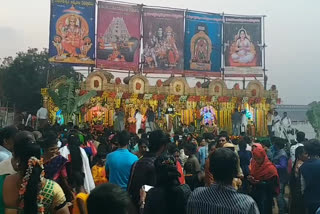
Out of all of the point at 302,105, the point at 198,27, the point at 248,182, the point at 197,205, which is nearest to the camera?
the point at 197,205

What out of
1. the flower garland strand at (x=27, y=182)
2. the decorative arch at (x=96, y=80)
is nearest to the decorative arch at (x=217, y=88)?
the decorative arch at (x=96, y=80)

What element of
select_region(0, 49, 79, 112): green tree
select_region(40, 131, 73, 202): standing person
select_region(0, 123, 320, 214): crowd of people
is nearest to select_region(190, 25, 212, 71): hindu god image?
select_region(0, 49, 79, 112): green tree

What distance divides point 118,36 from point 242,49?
894 cm

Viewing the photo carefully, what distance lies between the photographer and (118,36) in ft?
78.6

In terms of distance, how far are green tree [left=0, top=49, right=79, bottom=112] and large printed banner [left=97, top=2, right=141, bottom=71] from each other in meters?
9.80

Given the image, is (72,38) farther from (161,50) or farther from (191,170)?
(191,170)

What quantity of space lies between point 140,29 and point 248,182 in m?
19.6

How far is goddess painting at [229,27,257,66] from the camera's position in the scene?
27.2 metres

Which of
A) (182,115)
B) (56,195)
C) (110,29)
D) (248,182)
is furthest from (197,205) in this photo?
(110,29)

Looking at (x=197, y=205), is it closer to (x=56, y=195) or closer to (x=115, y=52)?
(x=56, y=195)

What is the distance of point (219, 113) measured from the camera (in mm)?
24234

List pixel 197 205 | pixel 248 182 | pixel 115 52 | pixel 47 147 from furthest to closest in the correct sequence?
pixel 115 52
pixel 248 182
pixel 47 147
pixel 197 205

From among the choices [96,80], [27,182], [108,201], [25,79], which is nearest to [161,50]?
[96,80]

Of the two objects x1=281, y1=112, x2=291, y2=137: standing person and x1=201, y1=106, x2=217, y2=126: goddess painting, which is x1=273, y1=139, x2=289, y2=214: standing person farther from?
x1=201, y1=106, x2=217, y2=126: goddess painting
